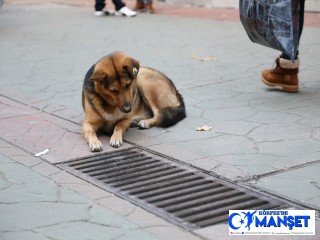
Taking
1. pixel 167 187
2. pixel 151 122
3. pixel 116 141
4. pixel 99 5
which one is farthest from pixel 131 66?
pixel 99 5

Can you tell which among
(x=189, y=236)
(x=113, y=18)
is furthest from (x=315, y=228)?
(x=113, y=18)

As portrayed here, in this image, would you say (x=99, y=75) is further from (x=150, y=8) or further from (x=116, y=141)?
(x=150, y=8)

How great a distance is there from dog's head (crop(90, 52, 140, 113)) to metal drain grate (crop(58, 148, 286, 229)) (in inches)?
17.1

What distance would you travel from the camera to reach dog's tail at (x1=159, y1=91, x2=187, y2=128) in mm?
6680

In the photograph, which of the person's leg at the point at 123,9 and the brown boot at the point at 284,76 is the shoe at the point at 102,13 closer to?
the person's leg at the point at 123,9

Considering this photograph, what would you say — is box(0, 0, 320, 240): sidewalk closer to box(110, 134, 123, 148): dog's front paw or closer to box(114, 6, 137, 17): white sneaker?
box(110, 134, 123, 148): dog's front paw

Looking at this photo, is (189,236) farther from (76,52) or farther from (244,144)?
(76,52)

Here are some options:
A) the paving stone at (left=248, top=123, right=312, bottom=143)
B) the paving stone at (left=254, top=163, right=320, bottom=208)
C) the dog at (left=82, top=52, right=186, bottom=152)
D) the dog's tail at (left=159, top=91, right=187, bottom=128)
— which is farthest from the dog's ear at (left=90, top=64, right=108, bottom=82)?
the paving stone at (left=254, top=163, right=320, bottom=208)

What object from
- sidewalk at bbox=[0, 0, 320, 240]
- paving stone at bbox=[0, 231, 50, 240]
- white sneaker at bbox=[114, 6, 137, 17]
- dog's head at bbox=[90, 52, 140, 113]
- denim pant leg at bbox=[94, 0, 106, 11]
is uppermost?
dog's head at bbox=[90, 52, 140, 113]

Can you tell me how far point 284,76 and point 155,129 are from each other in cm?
185

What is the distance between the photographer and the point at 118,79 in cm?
603

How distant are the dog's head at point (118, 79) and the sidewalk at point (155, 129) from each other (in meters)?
0.44

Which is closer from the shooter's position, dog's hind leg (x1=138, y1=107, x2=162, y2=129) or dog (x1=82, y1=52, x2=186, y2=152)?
dog (x1=82, y1=52, x2=186, y2=152)

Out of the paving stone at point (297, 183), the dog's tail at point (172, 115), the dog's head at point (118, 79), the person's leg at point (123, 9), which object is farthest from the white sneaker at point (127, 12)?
the paving stone at point (297, 183)
